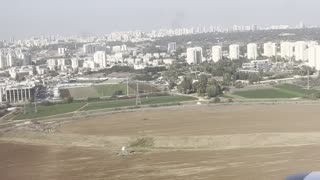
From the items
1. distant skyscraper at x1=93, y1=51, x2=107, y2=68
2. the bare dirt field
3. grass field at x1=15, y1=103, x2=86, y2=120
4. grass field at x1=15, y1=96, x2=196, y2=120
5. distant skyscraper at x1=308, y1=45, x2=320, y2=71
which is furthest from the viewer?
distant skyscraper at x1=93, y1=51, x2=107, y2=68

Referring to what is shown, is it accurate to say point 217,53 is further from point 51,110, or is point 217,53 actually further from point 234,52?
point 51,110

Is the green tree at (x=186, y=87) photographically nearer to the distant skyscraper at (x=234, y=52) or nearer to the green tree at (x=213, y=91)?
the green tree at (x=213, y=91)

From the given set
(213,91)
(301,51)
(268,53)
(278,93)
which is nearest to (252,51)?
(268,53)

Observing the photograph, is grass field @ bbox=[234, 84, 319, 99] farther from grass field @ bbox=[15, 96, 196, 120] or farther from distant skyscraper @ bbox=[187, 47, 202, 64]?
distant skyscraper @ bbox=[187, 47, 202, 64]

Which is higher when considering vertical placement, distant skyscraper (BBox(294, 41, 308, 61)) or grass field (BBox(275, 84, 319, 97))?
distant skyscraper (BBox(294, 41, 308, 61))

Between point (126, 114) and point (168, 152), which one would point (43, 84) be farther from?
point (168, 152)

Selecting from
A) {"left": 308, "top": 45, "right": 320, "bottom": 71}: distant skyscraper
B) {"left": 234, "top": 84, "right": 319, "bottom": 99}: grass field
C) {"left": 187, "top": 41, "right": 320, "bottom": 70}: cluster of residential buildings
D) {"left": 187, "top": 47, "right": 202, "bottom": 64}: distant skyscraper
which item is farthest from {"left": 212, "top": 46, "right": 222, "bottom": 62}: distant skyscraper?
{"left": 234, "top": 84, "right": 319, "bottom": 99}: grass field
